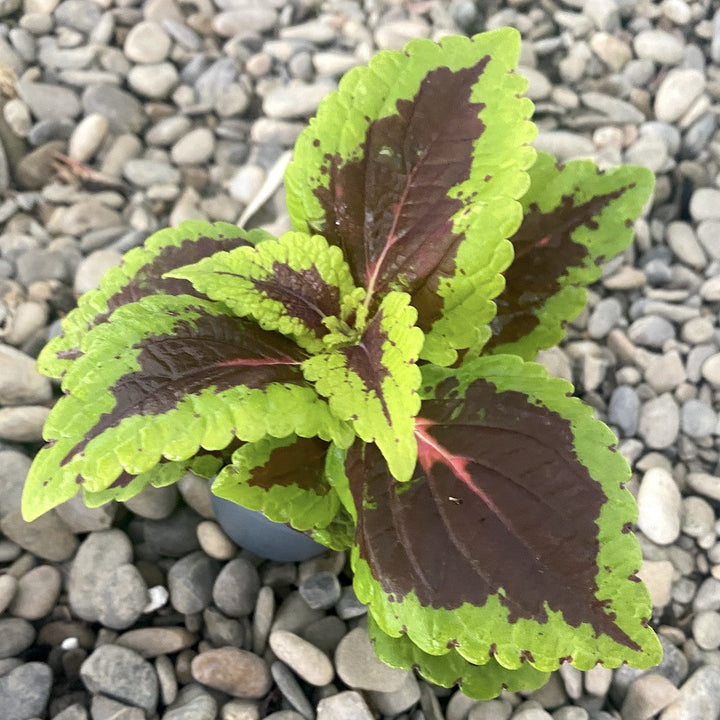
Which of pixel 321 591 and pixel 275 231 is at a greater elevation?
pixel 275 231

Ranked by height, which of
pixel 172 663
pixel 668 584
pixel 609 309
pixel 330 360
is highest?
pixel 330 360

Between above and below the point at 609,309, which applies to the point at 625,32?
above

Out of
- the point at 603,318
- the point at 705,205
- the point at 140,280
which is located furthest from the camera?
the point at 705,205

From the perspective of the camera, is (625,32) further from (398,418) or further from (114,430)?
(114,430)

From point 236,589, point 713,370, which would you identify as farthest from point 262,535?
point 713,370

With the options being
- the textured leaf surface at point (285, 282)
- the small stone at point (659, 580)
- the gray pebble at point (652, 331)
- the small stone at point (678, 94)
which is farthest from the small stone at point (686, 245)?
the textured leaf surface at point (285, 282)

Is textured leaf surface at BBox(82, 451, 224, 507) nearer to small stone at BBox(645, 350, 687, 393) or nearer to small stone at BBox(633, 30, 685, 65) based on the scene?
small stone at BBox(645, 350, 687, 393)

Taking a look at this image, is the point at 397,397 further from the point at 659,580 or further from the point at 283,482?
the point at 659,580

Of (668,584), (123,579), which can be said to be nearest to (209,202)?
(123,579)
